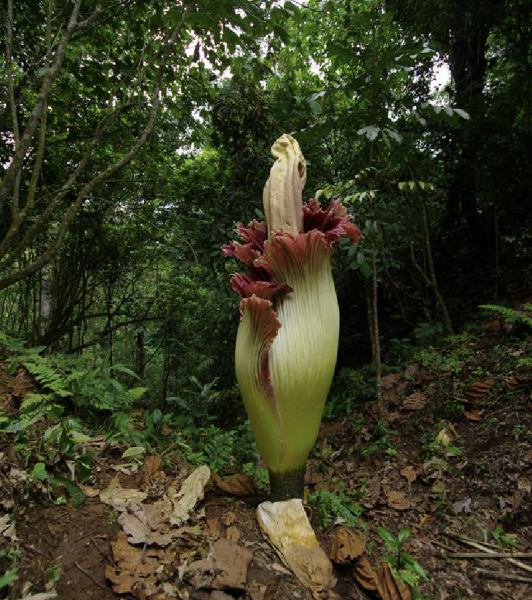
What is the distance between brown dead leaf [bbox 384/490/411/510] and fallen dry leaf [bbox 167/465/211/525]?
3.03ft

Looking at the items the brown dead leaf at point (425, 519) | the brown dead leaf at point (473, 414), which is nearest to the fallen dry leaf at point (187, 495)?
the brown dead leaf at point (425, 519)

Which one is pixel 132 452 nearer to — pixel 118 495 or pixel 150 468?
pixel 150 468

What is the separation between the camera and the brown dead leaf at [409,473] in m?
1.85

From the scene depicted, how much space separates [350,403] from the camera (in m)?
3.06

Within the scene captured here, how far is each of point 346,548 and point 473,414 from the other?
146 centimetres

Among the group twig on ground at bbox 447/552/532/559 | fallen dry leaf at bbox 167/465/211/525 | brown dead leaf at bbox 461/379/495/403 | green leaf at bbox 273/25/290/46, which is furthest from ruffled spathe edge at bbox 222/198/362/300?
brown dead leaf at bbox 461/379/495/403

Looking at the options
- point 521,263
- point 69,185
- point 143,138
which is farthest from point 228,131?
point 521,263

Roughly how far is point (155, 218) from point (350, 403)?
2.74 metres

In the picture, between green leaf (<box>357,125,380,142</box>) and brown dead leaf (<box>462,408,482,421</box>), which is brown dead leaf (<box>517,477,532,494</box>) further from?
green leaf (<box>357,125,380,142</box>)

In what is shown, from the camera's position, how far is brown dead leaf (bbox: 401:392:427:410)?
2.53 meters

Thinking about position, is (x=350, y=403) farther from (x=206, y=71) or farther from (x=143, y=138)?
(x=206, y=71)

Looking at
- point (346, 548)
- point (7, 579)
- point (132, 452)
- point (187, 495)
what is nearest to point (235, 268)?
point (132, 452)

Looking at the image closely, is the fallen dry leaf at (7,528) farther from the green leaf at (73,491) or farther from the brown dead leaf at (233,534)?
the brown dead leaf at (233,534)

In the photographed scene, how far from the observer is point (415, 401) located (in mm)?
2602
